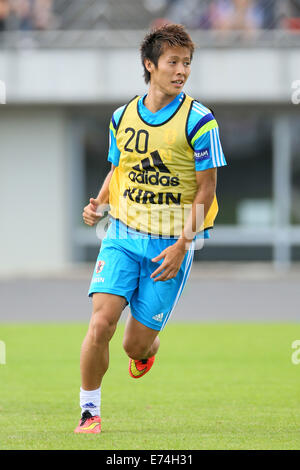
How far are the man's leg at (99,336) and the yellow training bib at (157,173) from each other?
58 cm

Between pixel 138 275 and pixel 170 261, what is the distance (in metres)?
0.39

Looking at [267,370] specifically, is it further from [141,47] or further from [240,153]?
[240,153]

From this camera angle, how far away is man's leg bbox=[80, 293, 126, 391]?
5.93m

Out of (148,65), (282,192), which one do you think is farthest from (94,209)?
(282,192)

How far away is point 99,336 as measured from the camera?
5.93m

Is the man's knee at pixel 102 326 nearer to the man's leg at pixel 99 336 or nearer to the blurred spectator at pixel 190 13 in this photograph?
the man's leg at pixel 99 336

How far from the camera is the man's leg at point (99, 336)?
5.93m

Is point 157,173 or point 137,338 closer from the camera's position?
point 157,173

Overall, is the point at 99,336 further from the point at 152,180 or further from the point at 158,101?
the point at 158,101

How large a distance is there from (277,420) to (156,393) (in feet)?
5.20

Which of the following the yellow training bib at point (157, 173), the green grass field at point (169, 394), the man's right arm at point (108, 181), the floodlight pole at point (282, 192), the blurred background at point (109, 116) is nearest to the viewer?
the green grass field at point (169, 394)

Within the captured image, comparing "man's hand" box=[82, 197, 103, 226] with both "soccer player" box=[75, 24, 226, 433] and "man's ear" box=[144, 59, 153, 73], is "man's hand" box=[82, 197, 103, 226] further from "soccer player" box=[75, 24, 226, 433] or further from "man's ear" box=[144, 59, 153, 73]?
"man's ear" box=[144, 59, 153, 73]

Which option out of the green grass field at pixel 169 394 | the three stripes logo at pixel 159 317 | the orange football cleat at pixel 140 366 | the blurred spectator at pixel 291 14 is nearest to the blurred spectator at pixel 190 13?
the blurred spectator at pixel 291 14

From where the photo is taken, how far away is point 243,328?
41.8 feet
